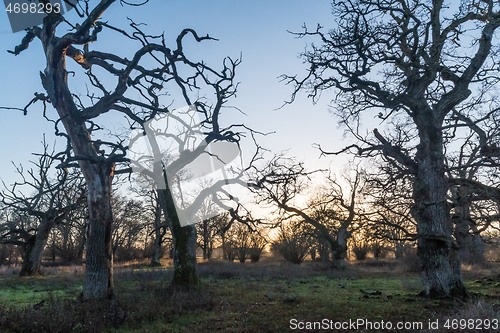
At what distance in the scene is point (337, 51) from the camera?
1015cm

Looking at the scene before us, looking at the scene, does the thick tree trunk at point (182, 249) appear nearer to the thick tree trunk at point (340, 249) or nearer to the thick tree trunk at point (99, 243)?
the thick tree trunk at point (99, 243)

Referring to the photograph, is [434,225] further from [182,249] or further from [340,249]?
[340,249]

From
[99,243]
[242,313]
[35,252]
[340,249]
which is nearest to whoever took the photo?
[242,313]

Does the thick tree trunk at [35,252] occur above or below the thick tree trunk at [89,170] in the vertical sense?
below

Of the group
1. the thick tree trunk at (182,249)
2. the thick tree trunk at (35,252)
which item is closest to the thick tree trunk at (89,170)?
the thick tree trunk at (182,249)

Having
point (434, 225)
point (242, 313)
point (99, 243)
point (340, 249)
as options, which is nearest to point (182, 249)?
point (99, 243)

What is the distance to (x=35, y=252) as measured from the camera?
1875 cm

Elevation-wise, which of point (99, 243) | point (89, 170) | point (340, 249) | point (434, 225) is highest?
point (89, 170)

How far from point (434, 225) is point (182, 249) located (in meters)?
9.30

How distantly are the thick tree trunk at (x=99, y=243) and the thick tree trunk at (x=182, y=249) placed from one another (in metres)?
3.39

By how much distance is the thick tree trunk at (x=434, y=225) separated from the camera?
9.01 meters

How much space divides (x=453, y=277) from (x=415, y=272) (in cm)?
1483

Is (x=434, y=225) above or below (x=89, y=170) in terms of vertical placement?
below

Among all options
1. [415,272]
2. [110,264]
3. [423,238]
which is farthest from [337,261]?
[110,264]
